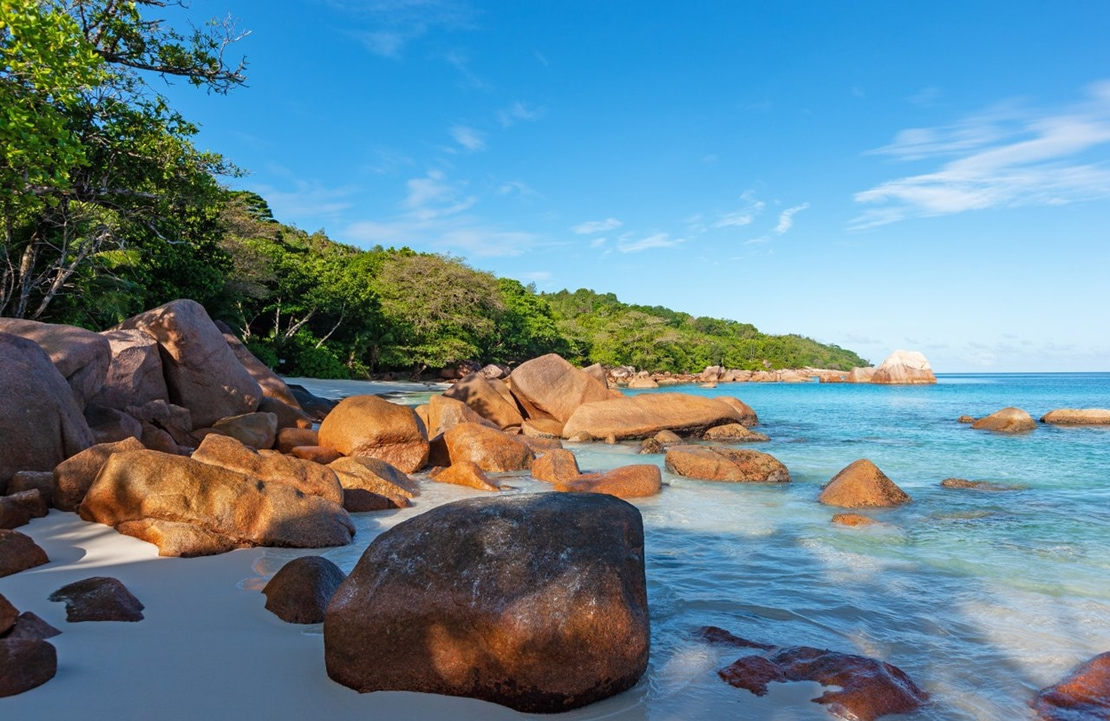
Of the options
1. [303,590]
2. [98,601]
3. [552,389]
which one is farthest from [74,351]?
[552,389]

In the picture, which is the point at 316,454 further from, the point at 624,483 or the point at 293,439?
the point at 624,483

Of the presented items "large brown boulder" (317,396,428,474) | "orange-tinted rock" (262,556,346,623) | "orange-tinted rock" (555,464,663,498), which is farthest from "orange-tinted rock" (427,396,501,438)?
"orange-tinted rock" (262,556,346,623)

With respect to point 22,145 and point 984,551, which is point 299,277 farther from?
point 984,551

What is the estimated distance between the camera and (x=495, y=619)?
3.46 meters

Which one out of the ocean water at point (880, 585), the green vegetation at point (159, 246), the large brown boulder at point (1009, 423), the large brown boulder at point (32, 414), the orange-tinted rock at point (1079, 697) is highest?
the green vegetation at point (159, 246)

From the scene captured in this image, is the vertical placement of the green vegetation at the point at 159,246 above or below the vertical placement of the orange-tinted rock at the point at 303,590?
above

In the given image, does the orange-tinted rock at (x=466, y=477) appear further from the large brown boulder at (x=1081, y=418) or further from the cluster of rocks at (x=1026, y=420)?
the large brown boulder at (x=1081, y=418)

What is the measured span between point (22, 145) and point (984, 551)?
1195 centimetres

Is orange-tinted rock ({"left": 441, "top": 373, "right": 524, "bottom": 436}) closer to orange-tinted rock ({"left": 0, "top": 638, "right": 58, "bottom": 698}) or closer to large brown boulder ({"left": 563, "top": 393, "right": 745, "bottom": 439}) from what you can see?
large brown boulder ({"left": 563, "top": 393, "right": 745, "bottom": 439})

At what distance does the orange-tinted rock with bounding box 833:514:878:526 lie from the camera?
8352mm

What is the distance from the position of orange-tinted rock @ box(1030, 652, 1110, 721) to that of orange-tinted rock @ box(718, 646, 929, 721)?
639mm

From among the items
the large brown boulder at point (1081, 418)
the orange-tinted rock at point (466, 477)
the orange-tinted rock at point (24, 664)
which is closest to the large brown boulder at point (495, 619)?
the orange-tinted rock at point (24, 664)

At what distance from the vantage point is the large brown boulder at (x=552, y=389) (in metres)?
19.9

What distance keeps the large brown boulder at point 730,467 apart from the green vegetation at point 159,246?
10263 mm
